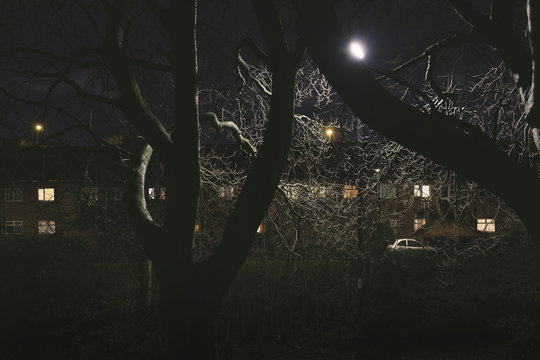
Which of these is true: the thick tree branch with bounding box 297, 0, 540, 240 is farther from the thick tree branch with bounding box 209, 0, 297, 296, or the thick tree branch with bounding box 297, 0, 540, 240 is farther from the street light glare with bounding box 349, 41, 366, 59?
the thick tree branch with bounding box 209, 0, 297, 296

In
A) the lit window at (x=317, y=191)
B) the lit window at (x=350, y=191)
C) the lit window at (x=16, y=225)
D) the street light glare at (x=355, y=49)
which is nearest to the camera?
the street light glare at (x=355, y=49)

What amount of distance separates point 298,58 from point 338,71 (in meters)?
1.73

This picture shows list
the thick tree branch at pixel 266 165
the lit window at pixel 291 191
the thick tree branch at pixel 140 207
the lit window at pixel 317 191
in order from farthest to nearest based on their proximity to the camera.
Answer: the lit window at pixel 317 191 → the lit window at pixel 291 191 → the thick tree branch at pixel 140 207 → the thick tree branch at pixel 266 165

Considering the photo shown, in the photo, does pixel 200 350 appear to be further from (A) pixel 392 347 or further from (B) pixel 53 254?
(B) pixel 53 254

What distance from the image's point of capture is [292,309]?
14062 millimetres

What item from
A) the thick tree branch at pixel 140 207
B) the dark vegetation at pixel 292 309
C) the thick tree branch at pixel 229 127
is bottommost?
the dark vegetation at pixel 292 309

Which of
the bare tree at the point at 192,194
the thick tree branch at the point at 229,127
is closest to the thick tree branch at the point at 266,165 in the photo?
the bare tree at the point at 192,194

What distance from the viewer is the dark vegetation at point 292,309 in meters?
12.5

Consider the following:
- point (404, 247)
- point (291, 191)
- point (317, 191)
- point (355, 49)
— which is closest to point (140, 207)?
point (355, 49)

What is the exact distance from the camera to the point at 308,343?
13195 mm


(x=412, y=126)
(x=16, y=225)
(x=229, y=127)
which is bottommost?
(x=16, y=225)

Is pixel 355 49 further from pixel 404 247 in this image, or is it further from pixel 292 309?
pixel 404 247

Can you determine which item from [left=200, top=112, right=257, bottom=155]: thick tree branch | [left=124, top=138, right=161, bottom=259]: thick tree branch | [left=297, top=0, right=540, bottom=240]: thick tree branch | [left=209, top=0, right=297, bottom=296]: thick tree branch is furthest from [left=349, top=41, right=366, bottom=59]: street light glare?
[left=124, top=138, right=161, bottom=259]: thick tree branch

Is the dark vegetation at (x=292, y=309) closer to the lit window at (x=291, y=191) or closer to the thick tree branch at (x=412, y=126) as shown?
the lit window at (x=291, y=191)
